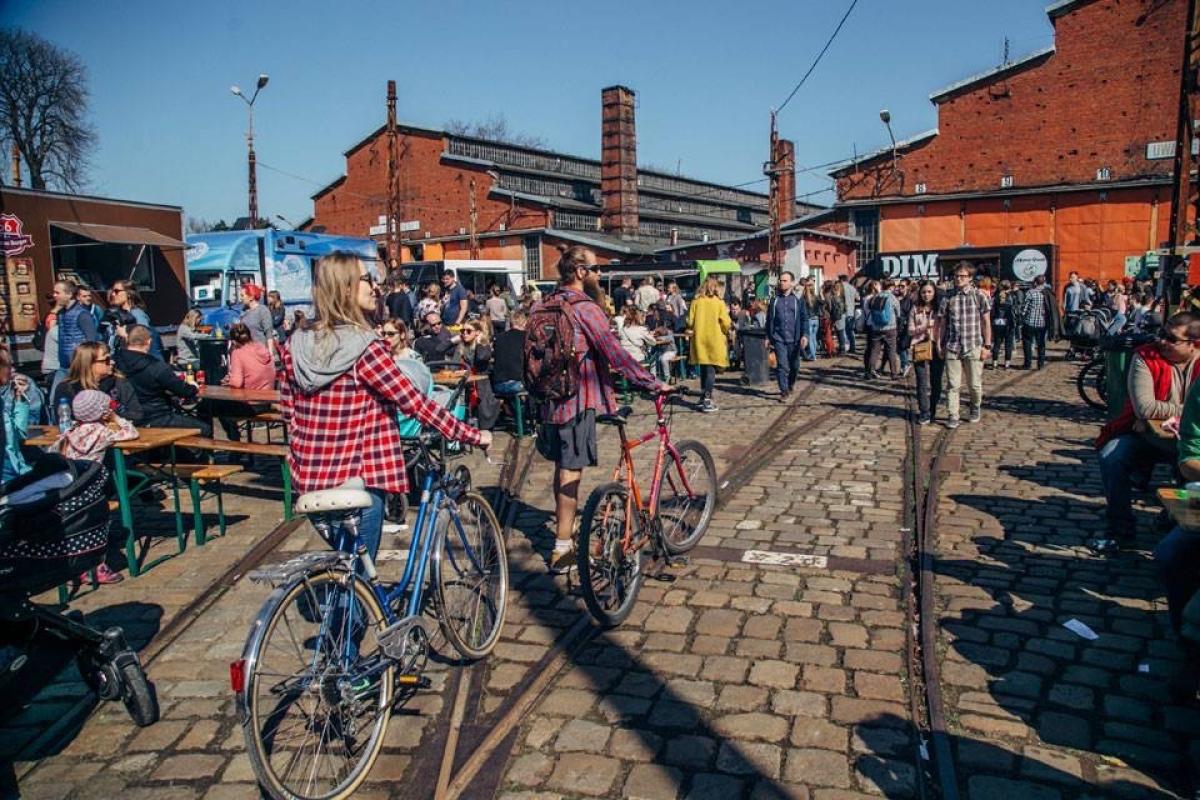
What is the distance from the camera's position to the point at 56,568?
417 centimetres

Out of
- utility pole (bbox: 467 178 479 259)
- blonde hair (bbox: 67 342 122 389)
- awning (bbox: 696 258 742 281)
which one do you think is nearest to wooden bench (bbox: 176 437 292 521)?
blonde hair (bbox: 67 342 122 389)

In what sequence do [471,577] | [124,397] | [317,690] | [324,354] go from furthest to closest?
[124,397], [471,577], [324,354], [317,690]

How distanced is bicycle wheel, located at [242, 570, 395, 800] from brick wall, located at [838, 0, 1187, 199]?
38501 millimetres

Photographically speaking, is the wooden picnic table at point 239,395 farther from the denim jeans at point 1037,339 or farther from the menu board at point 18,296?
the denim jeans at point 1037,339

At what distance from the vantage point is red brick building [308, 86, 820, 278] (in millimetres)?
47469

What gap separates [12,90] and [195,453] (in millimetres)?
43822

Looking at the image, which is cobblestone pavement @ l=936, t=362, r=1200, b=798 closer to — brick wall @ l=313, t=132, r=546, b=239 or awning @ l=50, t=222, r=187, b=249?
awning @ l=50, t=222, r=187, b=249

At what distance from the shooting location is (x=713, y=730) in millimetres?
3891

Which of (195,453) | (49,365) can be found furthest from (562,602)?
(49,365)

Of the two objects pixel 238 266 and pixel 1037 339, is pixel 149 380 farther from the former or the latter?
pixel 1037 339

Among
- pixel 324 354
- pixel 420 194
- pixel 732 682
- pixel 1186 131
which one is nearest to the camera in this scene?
pixel 324 354

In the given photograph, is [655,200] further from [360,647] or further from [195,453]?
[360,647]

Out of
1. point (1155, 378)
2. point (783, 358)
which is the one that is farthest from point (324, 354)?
point (783, 358)

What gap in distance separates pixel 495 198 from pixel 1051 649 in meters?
46.8
